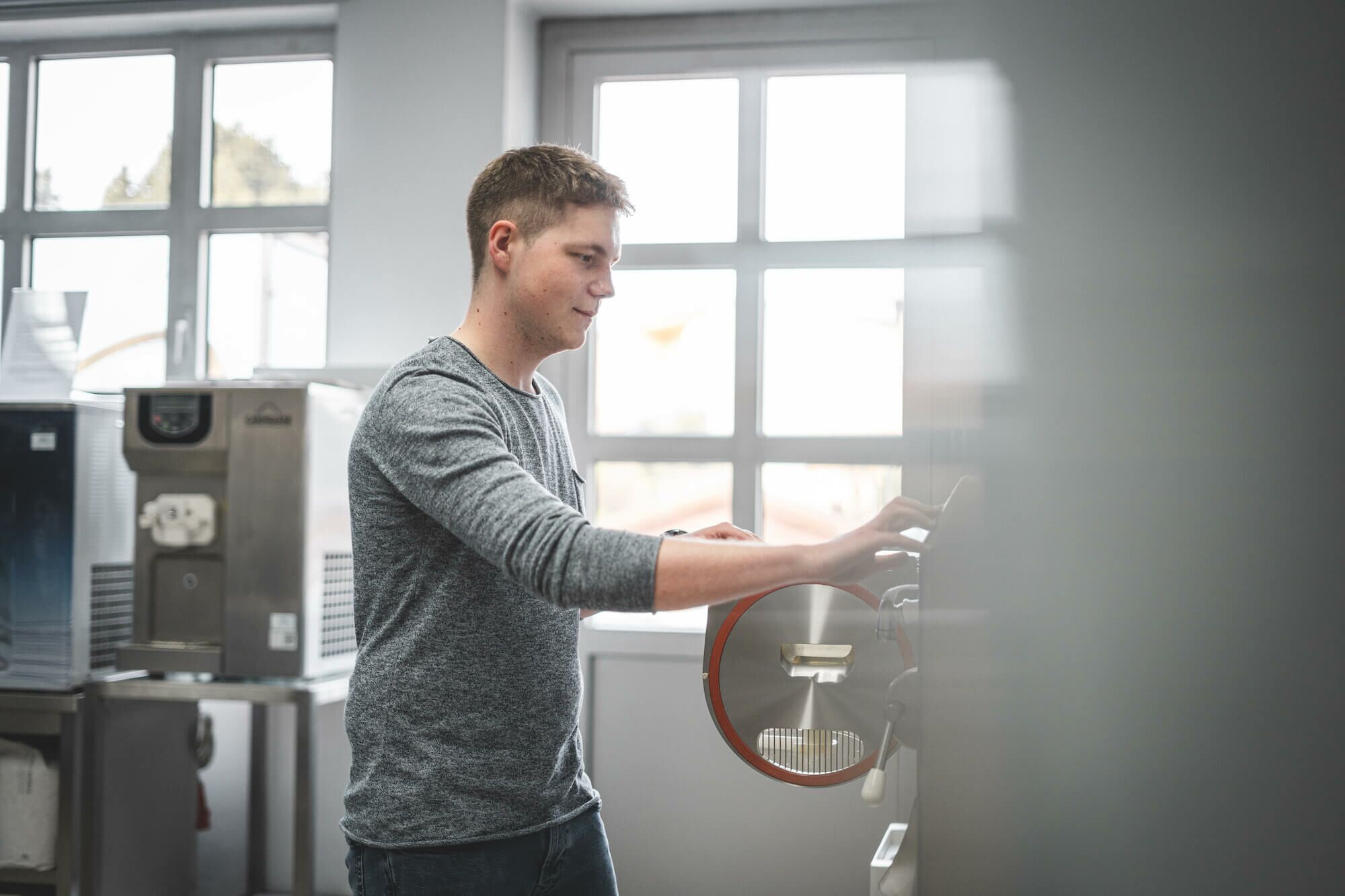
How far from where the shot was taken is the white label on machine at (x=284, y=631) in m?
1.97

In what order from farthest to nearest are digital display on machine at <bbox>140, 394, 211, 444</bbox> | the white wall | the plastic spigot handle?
the white wall → digital display on machine at <bbox>140, 394, 211, 444</bbox> → the plastic spigot handle

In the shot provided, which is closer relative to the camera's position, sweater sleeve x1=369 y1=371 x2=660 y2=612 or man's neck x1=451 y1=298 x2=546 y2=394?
sweater sleeve x1=369 y1=371 x2=660 y2=612

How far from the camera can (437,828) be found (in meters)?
0.98

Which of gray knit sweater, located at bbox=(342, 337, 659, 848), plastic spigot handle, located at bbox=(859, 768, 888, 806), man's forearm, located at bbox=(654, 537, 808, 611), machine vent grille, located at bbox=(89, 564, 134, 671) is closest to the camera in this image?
plastic spigot handle, located at bbox=(859, 768, 888, 806)

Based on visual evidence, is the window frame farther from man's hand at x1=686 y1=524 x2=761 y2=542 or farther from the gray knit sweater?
the gray knit sweater

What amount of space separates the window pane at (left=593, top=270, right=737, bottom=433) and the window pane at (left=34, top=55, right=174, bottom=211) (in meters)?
1.32

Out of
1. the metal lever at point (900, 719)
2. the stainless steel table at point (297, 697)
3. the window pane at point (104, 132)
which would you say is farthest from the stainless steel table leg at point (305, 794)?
the window pane at point (104, 132)

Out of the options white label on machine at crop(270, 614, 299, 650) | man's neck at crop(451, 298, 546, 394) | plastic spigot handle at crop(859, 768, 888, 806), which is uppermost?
man's neck at crop(451, 298, 546, 394)

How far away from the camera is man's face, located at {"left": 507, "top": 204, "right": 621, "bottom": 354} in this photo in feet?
3.51

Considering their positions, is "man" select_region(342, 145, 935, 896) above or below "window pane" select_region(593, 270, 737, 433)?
below

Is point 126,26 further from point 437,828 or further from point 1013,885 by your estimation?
point 1013,885

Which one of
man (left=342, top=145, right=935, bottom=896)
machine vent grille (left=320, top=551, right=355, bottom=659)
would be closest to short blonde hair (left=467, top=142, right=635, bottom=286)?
man (left=342, top=145, right=935, bottom=896)

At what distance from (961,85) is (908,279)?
0.38 meters

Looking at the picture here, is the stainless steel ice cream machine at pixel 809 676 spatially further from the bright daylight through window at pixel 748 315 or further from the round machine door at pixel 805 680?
the bright daylight through window at pixel 748 315
